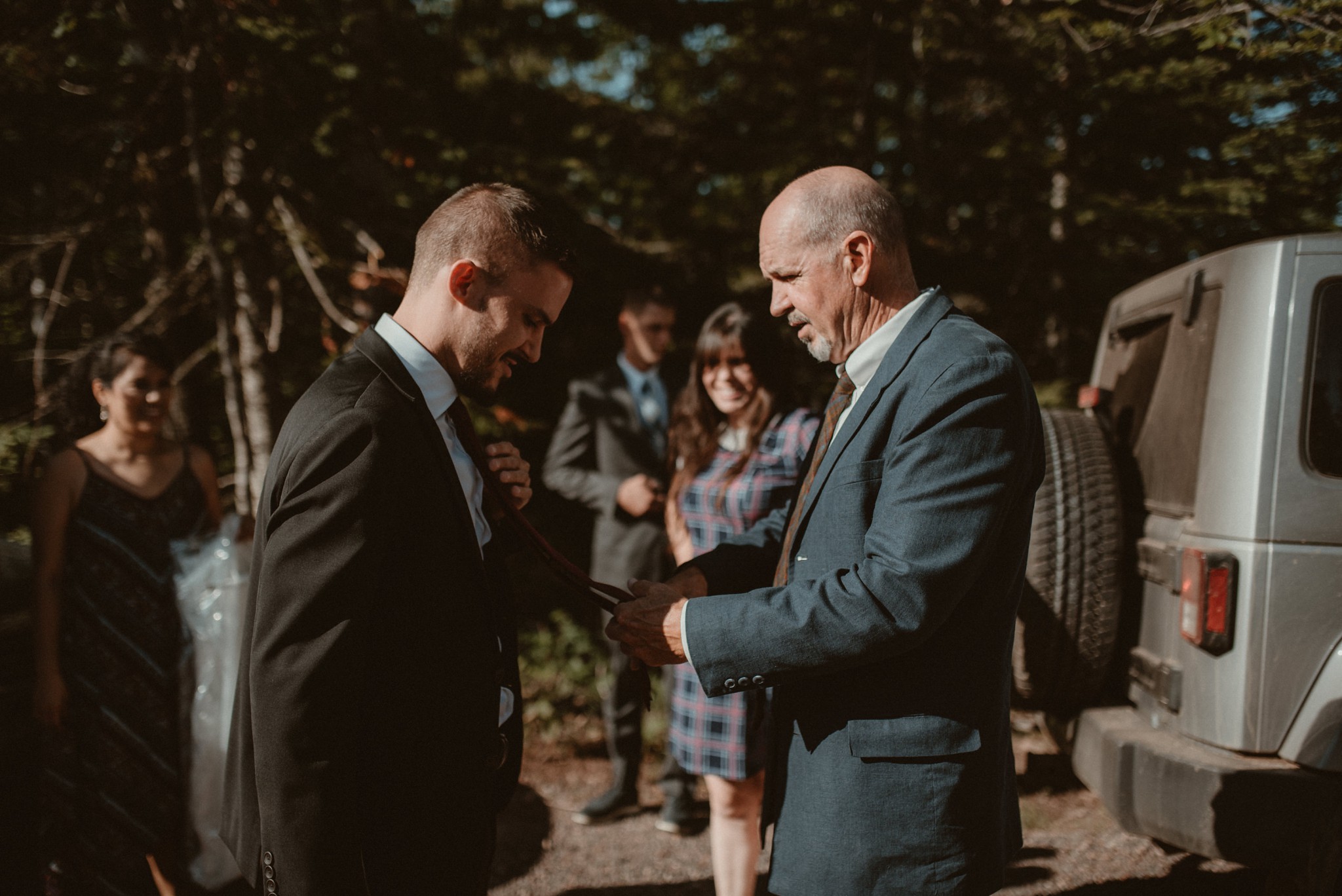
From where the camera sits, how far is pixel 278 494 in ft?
5.02

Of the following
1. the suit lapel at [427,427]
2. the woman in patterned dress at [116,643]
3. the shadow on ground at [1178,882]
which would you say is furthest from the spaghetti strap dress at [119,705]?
the shadow on ground at [1178,882]

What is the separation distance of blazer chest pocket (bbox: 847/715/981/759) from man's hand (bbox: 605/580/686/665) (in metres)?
0.43

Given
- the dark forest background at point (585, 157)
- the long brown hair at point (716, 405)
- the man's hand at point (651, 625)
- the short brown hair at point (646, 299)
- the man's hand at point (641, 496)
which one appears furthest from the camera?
the short brown hair at point (646, 299)

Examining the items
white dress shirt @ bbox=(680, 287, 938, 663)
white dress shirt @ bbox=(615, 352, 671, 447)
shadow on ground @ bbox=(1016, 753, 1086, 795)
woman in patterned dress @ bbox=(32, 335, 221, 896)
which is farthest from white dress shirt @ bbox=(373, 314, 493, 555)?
shadow on ground @ bbox=(1016, 753, 1086, 795)

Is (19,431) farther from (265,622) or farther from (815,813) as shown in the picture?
(815,813)

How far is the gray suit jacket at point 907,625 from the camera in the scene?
5.17ft

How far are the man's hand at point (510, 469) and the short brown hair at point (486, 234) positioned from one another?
432 mm

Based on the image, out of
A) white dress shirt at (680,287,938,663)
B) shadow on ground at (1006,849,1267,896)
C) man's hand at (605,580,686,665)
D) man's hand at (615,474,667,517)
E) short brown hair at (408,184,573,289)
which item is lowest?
shadow on ground at (1006,849,1267,896)

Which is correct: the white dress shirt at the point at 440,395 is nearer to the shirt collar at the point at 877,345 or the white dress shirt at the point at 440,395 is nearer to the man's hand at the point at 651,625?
the man's hand at the point at 651,625

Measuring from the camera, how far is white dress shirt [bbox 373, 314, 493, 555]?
171cm

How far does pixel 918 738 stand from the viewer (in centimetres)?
164

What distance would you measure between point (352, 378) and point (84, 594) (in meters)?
2.03

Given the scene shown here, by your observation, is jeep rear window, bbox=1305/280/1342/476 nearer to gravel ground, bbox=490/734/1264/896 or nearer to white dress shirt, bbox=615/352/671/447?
gravel ground, bbox=490/734/1264/896

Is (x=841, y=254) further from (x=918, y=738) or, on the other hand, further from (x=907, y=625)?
(x=918, y=738)
